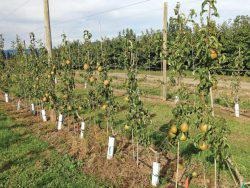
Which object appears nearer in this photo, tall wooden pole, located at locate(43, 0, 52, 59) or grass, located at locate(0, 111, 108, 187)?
grass, located at locate(0, 111, 108, 187)

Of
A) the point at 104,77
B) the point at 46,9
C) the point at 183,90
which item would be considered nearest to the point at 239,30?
the point at 46,9

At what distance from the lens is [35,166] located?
8.50m

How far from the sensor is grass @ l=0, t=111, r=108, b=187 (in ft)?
24.6

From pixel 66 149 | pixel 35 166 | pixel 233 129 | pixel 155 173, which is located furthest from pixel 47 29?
pixel 155 173

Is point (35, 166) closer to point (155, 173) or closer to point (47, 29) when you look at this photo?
point (155, 173)

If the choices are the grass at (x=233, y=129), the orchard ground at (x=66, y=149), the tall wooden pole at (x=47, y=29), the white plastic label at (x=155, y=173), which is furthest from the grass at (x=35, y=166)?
the tall wooden pole at (x=47, y=29)

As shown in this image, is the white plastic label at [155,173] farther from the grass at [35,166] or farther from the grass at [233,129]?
the grass at [233,129]

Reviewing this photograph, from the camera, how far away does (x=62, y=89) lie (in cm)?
1168

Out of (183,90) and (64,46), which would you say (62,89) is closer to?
(64,46)

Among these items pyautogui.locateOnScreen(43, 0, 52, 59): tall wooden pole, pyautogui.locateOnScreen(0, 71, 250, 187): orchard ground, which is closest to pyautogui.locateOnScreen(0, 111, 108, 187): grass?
pyautogui.locateOnScreen(0, 71, 250, 187): orchard ground

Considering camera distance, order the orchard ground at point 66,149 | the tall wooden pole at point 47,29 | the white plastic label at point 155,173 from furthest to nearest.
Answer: the tall wooden pole at point 47,29 → the orchard ground at point 66,149 → the white plastic label at point 155,173

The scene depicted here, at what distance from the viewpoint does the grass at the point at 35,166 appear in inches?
295

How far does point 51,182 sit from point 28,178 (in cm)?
68

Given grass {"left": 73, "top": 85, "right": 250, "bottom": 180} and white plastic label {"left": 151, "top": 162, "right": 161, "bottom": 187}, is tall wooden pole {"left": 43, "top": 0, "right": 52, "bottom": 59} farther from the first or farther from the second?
white plastic label {"left": 151, "top": 162, "right": 161, "bottom": 187}
